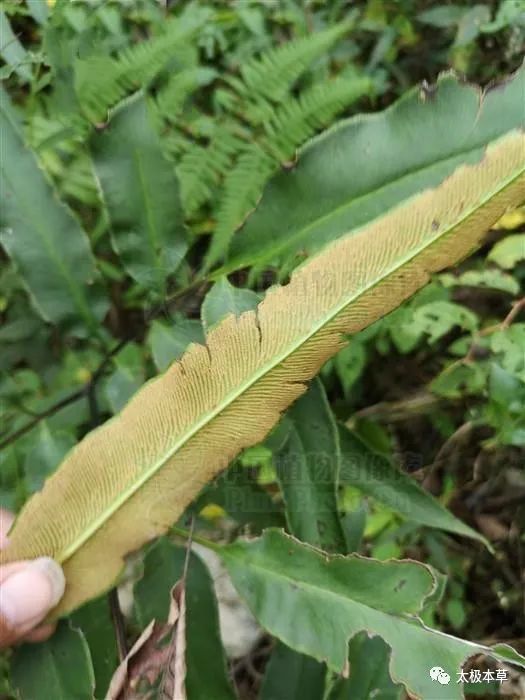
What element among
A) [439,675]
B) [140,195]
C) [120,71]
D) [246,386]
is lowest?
[439,675]

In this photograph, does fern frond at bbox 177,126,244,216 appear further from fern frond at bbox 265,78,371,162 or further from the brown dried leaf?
the brown dried leaf

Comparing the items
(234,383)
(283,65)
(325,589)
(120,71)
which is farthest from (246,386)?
(283,65)

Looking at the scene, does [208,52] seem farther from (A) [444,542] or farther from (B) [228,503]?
(A) [444,542]

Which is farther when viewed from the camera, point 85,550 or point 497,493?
point 497,493

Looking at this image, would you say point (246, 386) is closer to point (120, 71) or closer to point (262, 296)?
point (262, 296)

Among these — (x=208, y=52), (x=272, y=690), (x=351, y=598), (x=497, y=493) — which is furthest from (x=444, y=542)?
(x=208, y=52)

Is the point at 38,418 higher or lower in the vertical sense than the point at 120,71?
lower

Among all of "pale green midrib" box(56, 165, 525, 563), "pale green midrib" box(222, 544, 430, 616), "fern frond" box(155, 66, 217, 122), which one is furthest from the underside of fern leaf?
"fern frond" box(155, 66, 217, 122)
